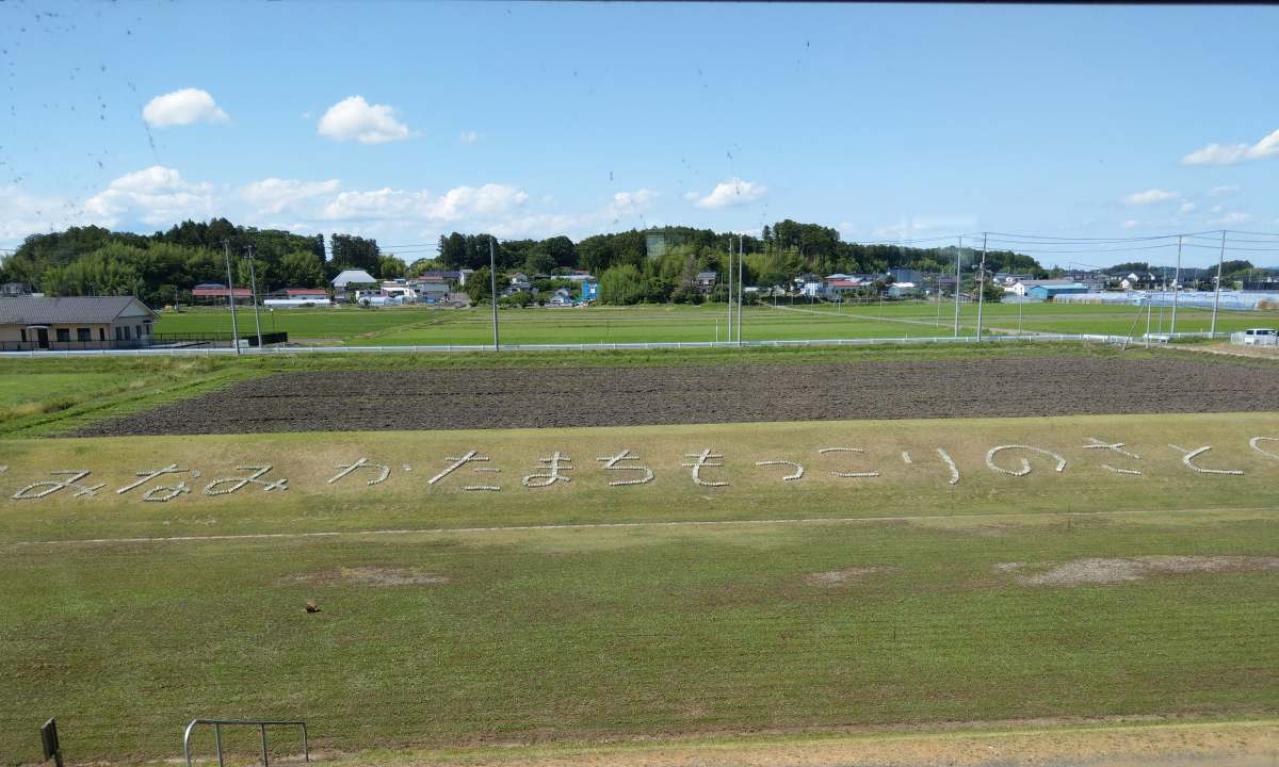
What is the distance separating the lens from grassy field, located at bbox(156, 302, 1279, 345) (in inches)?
3155

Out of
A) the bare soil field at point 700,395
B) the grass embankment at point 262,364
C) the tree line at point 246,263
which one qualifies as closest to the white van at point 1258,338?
the grass embankment at point 262,364

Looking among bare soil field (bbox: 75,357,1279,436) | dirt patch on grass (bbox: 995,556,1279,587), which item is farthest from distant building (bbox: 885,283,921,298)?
dirt patch on grass (bbox: 995,556,1279,587)

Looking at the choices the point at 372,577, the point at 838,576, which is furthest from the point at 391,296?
the point at 838,576

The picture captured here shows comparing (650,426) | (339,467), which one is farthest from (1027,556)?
(339,467)

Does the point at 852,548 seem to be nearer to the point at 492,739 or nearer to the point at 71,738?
the point at 492,739

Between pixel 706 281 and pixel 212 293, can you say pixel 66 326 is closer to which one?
pixel 212 293

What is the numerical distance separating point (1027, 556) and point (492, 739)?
503 inches

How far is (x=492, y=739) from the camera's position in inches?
472

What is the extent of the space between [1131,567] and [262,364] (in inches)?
2047

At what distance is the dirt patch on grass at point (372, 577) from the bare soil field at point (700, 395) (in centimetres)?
1526

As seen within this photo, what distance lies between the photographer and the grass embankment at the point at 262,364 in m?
45.0

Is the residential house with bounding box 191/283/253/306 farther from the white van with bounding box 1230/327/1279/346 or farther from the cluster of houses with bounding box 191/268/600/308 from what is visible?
the white van with bounding box 1230/327/1279/346

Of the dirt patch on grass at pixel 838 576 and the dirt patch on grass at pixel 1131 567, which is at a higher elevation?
the dirt patch on grass at pixel 1131 567

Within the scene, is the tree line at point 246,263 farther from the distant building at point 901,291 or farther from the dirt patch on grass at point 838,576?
the dirt patch on grass at point 838,576
